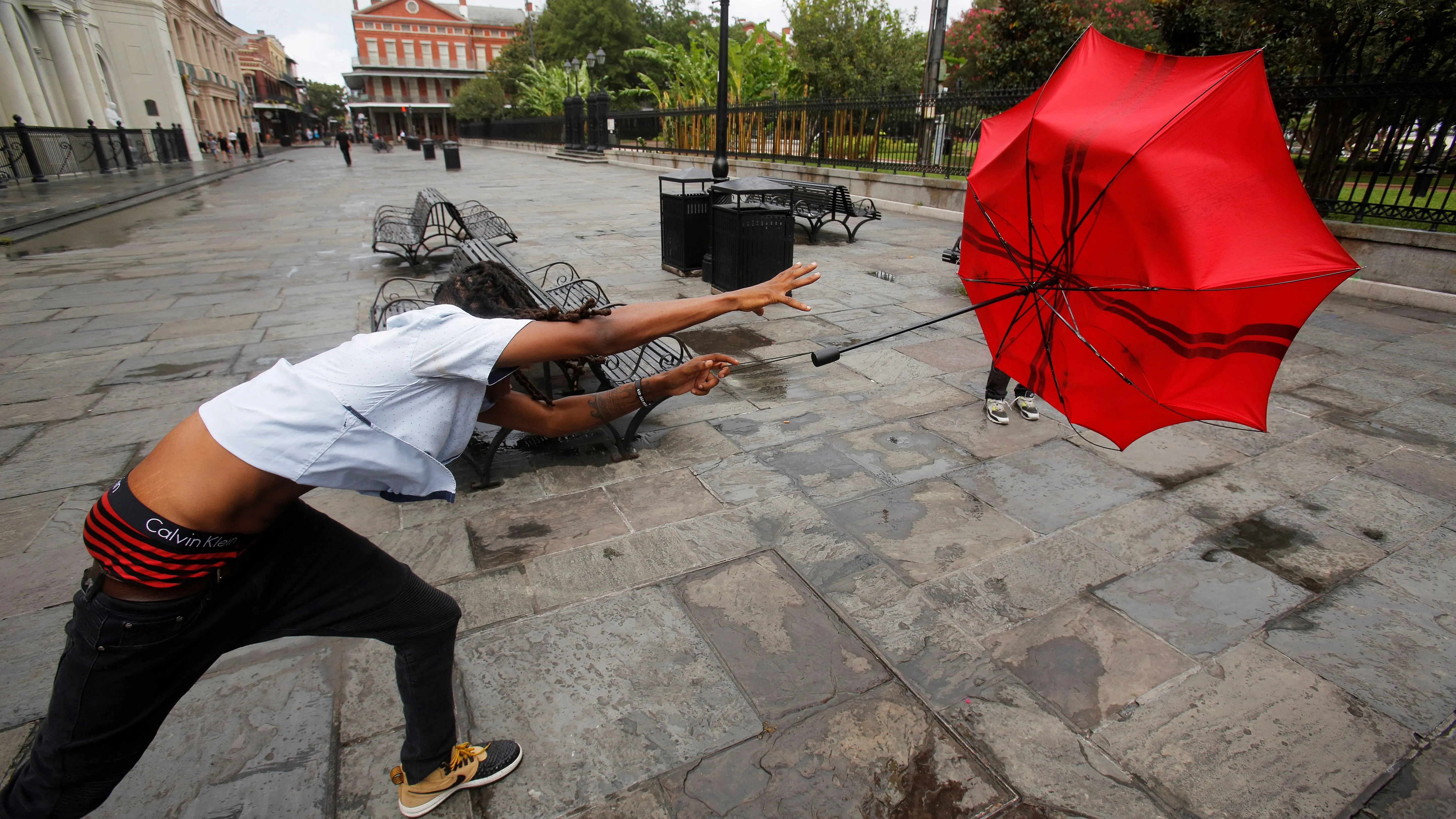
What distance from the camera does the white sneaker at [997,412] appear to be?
4.60 m

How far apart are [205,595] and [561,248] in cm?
Result: 918

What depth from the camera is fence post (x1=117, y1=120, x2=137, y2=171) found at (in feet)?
82.4

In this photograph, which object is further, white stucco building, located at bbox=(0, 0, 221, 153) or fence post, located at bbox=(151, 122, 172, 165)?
fence post, located at bbox=(151, 122, 172, 165)

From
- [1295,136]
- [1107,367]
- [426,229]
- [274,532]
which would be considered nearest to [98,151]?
[426,229]

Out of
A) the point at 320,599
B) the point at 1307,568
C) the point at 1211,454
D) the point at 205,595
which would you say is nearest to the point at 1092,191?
the point at 1307,568

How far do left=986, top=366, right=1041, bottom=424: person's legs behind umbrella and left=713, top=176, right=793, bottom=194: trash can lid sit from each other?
389 cm

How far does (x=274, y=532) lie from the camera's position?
1639 millimetres

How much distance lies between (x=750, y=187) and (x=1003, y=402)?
4235mm

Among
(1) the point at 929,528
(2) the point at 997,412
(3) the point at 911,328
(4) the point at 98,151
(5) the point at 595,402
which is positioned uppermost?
(3) the point at 911,328

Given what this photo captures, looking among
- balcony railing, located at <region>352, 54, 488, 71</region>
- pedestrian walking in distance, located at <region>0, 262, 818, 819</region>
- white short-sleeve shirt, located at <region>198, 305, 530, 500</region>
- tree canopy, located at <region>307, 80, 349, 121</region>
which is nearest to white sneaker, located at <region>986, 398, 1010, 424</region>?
pedestrian walking in distance, located at <region>0, 262, 818, 819</region>

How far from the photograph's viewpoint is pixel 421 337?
1.59m

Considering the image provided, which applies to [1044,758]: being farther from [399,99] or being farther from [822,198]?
[399,99]

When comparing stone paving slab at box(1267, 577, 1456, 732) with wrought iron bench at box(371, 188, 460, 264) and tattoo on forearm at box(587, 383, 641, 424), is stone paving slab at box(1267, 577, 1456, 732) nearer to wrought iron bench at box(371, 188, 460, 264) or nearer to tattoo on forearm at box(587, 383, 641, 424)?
tattoo on forearm at box(587, 383, 641, 424)

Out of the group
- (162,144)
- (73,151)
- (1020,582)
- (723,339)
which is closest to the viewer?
(1020,582)
